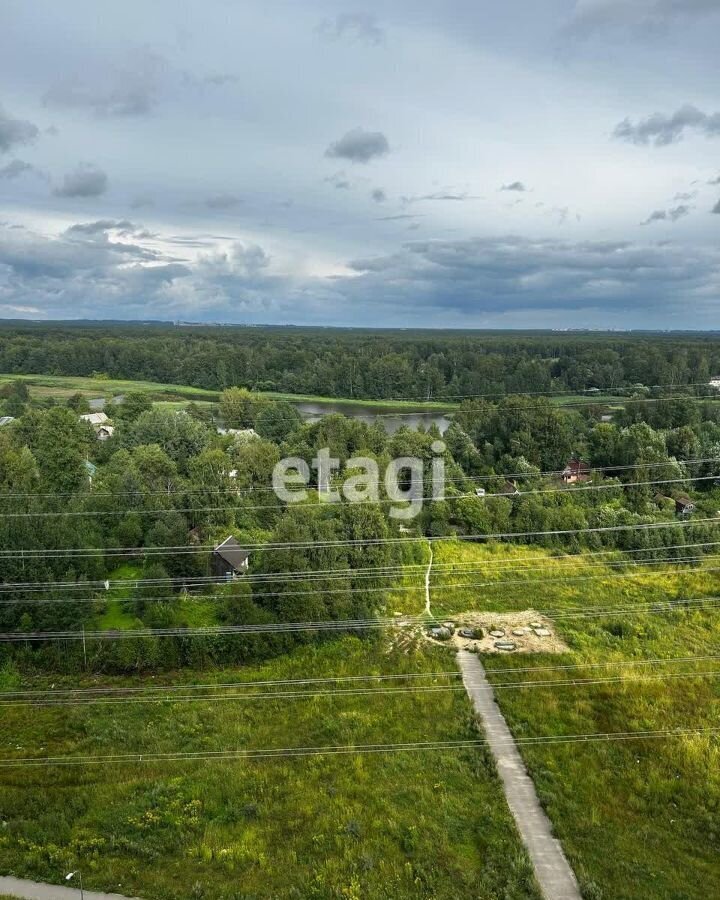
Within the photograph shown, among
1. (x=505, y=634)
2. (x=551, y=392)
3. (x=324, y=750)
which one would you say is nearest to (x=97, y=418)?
(x=505, y=634)

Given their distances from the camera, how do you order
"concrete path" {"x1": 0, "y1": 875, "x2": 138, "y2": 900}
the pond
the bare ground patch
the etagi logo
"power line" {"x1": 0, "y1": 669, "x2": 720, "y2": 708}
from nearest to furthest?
"concrete path" {"x1": 0, "y1": 875, "x2": 138, "y2": 900} → "power line" {"x1": 0, "y1": 669, "x2": 720, "y2": 708} → the bare ground patch → the etagi logo → the pond

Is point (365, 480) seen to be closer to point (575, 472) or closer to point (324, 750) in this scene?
point (324, 750)

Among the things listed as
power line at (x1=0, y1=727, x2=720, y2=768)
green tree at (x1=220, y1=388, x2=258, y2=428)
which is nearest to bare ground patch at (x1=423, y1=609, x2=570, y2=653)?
power line at (x1=0, y1=727, x2=720, y2=768)

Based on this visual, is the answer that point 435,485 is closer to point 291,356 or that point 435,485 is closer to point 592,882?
point 592,882

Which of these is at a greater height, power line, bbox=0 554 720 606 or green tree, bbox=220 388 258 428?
green tree, bbox=220 388 258 428

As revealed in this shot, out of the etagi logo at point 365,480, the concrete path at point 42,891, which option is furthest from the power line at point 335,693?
the etagi logo at point 365,480

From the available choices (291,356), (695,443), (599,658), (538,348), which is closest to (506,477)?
(695,443)

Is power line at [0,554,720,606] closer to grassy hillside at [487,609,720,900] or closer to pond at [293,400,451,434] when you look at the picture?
grassy hillside at [487,609,720,900]

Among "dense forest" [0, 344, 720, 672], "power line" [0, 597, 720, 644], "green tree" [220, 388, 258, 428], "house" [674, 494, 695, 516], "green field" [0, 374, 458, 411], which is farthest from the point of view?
"green field" [0, 374, 458, 411]
